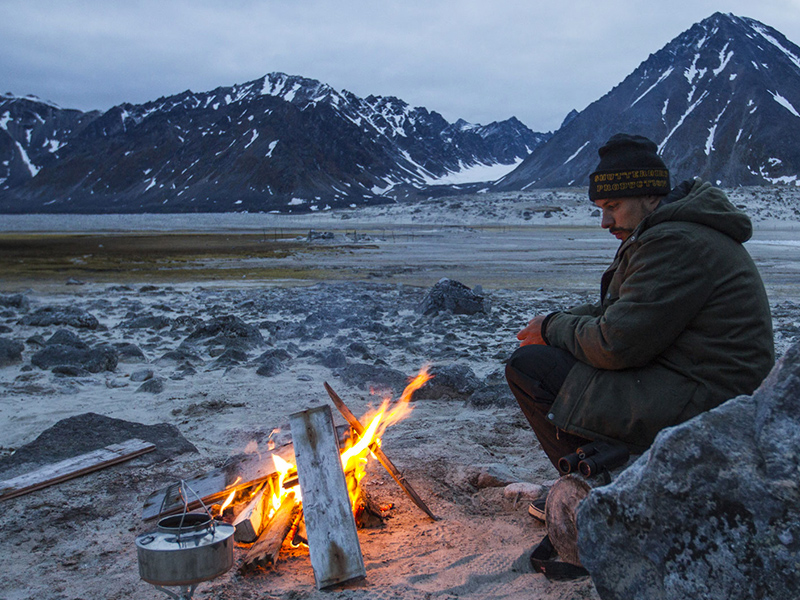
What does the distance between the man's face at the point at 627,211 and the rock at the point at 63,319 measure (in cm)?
857

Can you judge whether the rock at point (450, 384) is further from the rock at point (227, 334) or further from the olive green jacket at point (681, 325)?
the olive green jacket at point (681, 325)

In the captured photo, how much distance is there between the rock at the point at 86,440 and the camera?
452cm

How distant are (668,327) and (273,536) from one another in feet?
6.79

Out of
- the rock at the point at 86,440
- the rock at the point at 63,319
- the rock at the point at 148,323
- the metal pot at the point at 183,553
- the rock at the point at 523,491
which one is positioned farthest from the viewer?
the rock at the point at 63,319

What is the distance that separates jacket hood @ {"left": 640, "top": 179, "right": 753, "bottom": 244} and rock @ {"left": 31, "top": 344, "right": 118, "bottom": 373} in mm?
6174

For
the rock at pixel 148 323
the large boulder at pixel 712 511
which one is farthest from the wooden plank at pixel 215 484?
the rock at pixel 148 323

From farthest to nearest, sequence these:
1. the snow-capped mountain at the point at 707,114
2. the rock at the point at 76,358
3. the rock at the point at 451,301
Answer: the snow-capped mountain at the point at 707,114, the rock at the point at 451,301, the rock at the point at 76,358

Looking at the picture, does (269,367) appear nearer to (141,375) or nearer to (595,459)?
(141,375)

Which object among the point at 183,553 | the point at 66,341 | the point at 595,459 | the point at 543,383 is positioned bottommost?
the point at 66,341

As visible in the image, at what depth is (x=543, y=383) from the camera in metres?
3.02

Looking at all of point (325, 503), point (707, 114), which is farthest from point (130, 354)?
point (707, 114)

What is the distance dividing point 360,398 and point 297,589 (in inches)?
132

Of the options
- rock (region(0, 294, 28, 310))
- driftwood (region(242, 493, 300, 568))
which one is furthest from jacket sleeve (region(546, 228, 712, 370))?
rock (region(0, 294, 28, 310))

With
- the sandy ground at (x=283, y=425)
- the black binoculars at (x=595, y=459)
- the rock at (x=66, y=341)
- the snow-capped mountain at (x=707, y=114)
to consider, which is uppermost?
the snow-capped mountain at (x=707, y=114)
